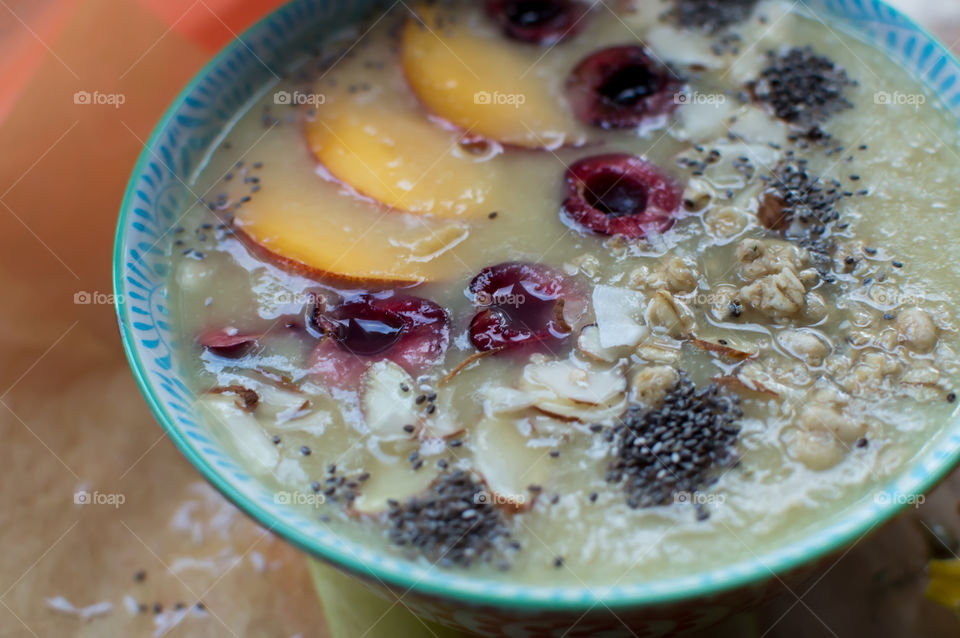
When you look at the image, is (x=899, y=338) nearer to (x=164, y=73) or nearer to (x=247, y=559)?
(x=247, y=559)

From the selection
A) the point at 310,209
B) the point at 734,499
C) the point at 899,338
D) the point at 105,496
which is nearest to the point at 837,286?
the point at 899,338

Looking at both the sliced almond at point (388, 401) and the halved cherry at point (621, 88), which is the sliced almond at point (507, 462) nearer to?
the sliced almond at point (388, 401)

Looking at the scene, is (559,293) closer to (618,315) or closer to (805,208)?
(618,315)

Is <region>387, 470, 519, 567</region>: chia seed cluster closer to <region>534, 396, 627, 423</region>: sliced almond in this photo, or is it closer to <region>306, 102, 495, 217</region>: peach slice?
<region>534, 396, 627, 423</region>: sliced almond

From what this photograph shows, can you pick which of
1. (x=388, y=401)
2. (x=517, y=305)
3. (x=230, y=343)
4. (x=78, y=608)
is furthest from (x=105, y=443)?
(x=517, y=305)

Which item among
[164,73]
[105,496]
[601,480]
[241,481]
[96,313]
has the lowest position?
[105,496]
